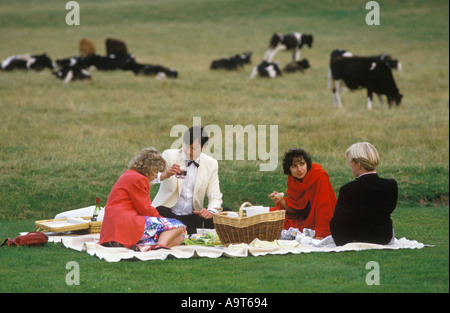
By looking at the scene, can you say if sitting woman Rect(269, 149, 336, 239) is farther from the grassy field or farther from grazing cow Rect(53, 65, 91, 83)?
grazing cow Rect(53, 65, 91, 83)

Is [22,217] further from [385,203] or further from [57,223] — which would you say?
[385,203]

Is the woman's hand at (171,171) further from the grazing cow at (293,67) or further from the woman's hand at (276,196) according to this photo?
the grazing cow at (293,67)

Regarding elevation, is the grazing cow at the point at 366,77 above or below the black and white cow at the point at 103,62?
below

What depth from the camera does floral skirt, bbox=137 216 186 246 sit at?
303 inches

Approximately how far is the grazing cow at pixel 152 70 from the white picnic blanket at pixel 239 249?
18889 millimetres

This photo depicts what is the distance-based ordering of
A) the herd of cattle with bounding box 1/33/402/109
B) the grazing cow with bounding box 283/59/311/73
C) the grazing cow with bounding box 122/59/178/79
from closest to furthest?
the herd of cattle with bounding box 1/33/402/109
the grazing cow with bounding box 122/59/178/79
the grazing cow with bounding box 283/59/311/73

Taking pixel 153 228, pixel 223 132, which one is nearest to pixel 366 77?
pixel 223 132

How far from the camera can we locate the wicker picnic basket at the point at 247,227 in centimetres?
773

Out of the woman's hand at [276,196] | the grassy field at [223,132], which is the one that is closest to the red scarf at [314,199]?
the woman's hand at [276,196]

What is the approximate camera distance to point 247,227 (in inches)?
305
